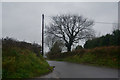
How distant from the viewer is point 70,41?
35.4 metres

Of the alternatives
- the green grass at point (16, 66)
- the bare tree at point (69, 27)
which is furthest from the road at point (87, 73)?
the bare tree at point (69, 27)

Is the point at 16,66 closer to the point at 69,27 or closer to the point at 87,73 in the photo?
the point at 87,73

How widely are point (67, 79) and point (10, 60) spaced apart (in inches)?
173

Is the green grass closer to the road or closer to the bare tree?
the road

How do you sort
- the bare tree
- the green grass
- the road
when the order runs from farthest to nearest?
the bare tree → the green grass → the road

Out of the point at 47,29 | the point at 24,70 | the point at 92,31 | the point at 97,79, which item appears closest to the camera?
the point at 97,79

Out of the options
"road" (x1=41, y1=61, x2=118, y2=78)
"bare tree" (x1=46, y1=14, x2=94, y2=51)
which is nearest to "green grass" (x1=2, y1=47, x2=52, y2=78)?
"road" (x1=41, y1=61, x2=118, y2=78)

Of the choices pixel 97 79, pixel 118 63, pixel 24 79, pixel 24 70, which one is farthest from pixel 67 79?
pixel 118 63

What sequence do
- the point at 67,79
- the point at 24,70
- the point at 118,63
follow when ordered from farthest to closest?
the point at 118,63 → the point at 24,70 → the point at 67,79

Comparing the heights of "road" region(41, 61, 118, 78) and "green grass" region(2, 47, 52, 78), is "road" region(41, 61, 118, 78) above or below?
below

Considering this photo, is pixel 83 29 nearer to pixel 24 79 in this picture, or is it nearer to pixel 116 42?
pixel 116 42

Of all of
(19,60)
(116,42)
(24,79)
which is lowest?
(24,79)

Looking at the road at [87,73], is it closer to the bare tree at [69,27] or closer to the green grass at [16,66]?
the green grass at [16,66]

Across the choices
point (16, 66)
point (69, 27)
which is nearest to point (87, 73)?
point (16, 66)
